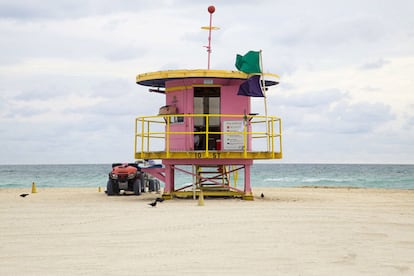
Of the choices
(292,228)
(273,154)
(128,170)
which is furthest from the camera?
(128,170)

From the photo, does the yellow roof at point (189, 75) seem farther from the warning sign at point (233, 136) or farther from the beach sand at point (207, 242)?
the beach sand at point (207, 242)

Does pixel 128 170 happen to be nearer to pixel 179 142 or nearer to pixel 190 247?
pixel 179 142

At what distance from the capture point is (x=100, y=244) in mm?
10867

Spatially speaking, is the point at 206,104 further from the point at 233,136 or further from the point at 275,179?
the point at 275,179

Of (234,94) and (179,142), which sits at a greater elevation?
(234,94)

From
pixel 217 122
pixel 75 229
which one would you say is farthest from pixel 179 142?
pixel 75 229

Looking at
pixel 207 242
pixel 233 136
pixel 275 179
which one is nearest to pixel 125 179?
pixel 233 136

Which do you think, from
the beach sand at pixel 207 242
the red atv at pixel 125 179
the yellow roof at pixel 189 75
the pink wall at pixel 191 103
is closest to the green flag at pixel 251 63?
the yellow roof at pixel 189 75

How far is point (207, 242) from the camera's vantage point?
11.0m

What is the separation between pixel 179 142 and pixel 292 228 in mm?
8023

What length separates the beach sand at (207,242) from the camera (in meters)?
9.12

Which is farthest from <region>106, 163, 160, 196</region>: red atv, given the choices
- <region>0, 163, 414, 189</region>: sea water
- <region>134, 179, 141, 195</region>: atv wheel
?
<region>0, 163, 414, 189</region>: sea water

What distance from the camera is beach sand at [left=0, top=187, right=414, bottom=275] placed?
29.9 feet

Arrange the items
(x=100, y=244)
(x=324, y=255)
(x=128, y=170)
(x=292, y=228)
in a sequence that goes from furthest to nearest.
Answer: (x=128, y=170) → (x=292, y=228) → (x=100, y=244) → (x=324, y=255)
